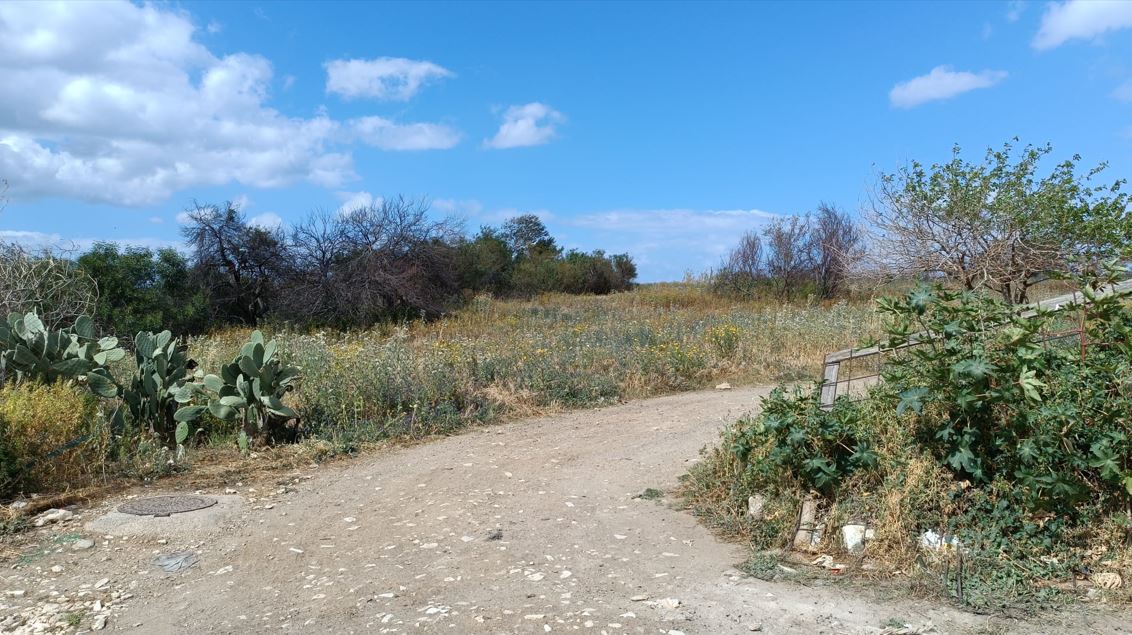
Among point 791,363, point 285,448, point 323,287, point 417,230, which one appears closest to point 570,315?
point 417,230

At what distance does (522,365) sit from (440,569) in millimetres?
5698

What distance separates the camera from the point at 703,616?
13.2 ft

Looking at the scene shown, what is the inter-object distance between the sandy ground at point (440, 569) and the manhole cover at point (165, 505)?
16 cm

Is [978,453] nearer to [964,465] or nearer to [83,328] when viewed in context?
[964,465]

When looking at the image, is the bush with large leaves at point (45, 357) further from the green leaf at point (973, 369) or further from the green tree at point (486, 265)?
the green tree at point (486, 265)

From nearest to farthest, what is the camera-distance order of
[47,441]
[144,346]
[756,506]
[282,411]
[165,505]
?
[756,506]
[165,505]
[47,441]
[282,411]
[144,346]

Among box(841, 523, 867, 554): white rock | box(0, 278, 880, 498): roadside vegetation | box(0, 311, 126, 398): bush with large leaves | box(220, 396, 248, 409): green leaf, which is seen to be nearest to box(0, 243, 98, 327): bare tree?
box(0, 278, 880, 498): roadside vegetation

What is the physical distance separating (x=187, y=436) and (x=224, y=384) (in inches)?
24.1

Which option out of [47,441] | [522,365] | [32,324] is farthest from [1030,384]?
[32,324]

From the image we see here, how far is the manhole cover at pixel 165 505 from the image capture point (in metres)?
5.72

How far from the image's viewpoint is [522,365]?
33.9ft

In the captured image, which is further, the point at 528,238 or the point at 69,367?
the point at 528,238

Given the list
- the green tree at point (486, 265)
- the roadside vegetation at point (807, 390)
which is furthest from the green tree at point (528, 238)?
the roadside vegetation at point (807, 390)

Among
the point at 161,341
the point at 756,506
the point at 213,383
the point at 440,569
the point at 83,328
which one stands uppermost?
the point at 83,328
